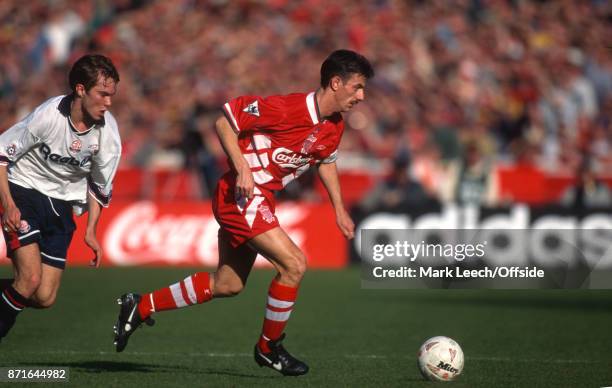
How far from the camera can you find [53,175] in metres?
7.95

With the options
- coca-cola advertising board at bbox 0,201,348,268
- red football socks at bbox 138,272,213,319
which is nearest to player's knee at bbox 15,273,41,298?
red football socks at bbox 138,272,213,319

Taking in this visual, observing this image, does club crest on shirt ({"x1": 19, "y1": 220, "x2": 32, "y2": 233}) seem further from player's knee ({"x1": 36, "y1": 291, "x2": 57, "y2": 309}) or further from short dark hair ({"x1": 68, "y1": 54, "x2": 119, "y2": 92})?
short dark hair ({"x1": 68, "y1": 54, "x2": 119, "y2": 92})

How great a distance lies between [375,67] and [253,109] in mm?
14126

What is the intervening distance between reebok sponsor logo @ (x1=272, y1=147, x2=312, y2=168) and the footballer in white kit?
1.14 metres

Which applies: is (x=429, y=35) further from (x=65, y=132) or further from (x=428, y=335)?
(x=65, y=132)

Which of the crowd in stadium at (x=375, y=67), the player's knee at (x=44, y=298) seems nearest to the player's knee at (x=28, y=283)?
the player's knee at (x=44, y=298)

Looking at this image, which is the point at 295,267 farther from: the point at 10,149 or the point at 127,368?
the point at 10,149

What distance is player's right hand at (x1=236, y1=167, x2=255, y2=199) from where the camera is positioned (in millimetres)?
7453

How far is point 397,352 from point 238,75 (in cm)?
1198

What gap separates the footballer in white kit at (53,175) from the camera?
761 cm

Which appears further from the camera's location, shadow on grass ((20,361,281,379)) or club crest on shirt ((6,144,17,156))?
shadow on grass ((20,361,281,379))

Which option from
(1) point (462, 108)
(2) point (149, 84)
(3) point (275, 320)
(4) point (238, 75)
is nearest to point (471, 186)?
(1) point (462, 108)

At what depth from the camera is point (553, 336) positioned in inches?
426

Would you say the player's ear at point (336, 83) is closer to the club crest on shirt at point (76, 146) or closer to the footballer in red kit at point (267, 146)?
the footballer in red kit at point (267, 146)
